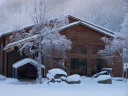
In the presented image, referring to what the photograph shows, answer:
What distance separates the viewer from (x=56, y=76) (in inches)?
1024

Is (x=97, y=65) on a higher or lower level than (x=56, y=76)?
Result: higher

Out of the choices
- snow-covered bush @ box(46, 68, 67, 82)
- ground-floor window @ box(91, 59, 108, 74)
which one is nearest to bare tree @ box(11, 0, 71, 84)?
snow-covered bush @ box(46, 68, 67, 82)

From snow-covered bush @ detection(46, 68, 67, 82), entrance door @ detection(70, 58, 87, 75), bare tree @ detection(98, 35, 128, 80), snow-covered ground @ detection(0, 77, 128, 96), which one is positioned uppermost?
bare tree @ detection(98, 35, 128, 80)

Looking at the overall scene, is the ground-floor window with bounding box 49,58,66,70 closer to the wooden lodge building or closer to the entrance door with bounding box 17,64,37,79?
the wooden lodge building

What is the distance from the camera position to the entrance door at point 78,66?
3450 centimetres

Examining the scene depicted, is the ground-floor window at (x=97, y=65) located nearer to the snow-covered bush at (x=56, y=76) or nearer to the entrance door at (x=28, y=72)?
the entrance door at (x=28, y=72)

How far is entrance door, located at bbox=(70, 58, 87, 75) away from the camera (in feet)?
113

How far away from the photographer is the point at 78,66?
34.7 meters

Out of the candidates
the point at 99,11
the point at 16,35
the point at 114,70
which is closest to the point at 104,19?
the point at 99,11

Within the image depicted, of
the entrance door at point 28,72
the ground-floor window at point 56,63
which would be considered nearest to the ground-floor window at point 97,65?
the ground-floor window at point 56,63

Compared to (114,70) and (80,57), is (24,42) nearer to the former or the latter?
(80,57)

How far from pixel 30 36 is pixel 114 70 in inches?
448

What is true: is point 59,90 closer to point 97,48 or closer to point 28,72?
point 28,72

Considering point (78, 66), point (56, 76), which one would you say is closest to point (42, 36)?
point (56, 76)
